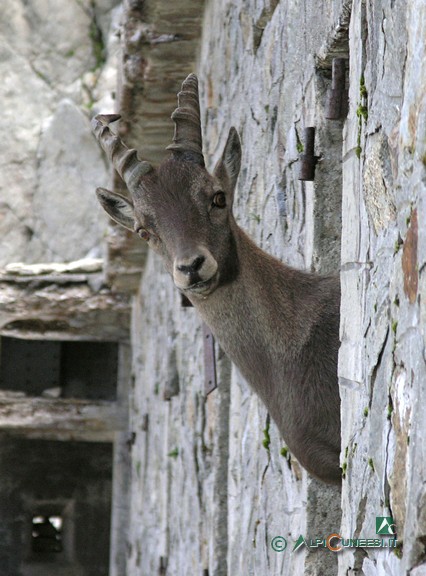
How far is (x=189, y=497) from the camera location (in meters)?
5.52

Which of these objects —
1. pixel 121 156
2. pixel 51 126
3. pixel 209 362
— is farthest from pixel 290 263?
pixel 51 126

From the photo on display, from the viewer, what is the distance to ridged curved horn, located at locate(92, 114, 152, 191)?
3.09m

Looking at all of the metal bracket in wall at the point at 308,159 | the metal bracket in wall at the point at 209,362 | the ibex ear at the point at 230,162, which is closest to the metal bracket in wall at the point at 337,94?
the metal bracket in wall at the point at 308,159

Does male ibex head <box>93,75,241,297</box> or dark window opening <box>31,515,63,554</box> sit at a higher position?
male ibex head <box>93,75,241,297</box>

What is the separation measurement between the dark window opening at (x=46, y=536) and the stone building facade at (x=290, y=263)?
4.21 meters

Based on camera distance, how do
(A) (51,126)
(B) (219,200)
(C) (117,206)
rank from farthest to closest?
(A) (51,126) < (C) (117,206) < (B) (219,200)

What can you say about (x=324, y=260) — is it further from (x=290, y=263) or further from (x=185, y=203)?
(x=185, y=203)

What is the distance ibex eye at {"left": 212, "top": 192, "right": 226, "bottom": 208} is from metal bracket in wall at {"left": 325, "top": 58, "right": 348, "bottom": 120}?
0.48 m

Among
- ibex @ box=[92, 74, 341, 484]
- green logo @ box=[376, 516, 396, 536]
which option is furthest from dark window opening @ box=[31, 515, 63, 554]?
green logo @ box=[376, 516, 396, 536]

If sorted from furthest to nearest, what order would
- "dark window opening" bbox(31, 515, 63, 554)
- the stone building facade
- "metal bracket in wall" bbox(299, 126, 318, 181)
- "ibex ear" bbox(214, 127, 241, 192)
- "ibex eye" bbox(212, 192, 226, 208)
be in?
"dark window opening" bbox(31, 515, 63, 554), "ibex ear" bbox(214, 127, 241, 192), "ibex eye" bbox(212, 192, 226, 208), "metal bracket in wall" bbox(299, 126, 318, 181), the stone building facade

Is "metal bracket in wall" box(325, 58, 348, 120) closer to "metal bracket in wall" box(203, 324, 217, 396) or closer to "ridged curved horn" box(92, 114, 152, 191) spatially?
"ridged curved horn" box(92, 114, 152, 191)

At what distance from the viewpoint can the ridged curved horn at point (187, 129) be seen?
3066 millimetres

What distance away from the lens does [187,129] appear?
309 cm

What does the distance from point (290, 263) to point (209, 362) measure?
1309 millimetres
